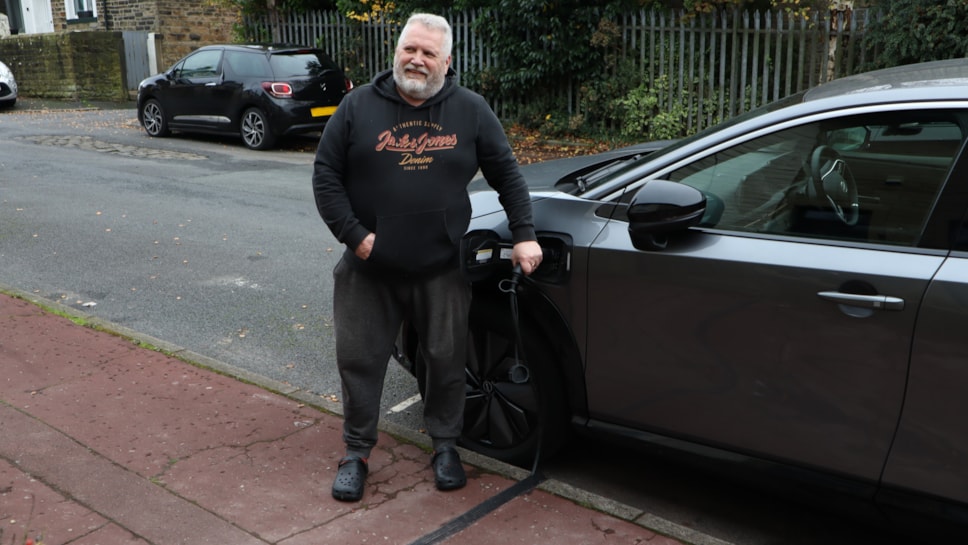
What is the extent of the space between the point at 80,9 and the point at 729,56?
897 inches

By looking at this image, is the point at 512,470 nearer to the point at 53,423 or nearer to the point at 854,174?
the point at 854,174

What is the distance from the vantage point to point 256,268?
7.50 metres

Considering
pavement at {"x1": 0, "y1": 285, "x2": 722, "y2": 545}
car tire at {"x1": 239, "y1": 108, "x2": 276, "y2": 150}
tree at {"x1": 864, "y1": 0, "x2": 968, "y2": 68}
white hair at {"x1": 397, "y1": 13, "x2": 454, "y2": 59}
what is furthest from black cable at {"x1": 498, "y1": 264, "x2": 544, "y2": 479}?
car tire at {"x1": 239, "y1": 108, "x2": 276, "y2": 150}

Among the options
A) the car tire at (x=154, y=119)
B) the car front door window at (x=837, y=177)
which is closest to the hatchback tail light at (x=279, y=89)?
the car tire at (x=154, y=119)

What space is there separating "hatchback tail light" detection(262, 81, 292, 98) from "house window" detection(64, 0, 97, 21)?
17103mm

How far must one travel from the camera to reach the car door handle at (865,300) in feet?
9.27

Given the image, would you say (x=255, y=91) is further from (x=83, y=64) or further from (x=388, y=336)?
(x=83, y=64)

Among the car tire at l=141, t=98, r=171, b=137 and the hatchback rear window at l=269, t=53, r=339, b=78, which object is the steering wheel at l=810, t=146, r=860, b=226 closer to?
the hatchback rear window at l=269, t=53, r=339, b=78

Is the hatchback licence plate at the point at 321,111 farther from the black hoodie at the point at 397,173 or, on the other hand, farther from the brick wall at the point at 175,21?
the brick wall at the point at 175,21

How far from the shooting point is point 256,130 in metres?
15.1

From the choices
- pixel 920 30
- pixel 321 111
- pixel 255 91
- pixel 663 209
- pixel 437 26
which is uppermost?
pixel 437 26

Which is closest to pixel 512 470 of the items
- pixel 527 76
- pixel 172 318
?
pixel 172 318

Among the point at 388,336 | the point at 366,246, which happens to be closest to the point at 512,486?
the point at 388,336

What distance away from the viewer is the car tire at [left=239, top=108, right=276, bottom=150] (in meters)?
14.9
